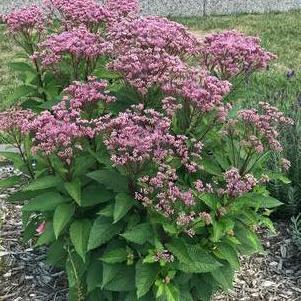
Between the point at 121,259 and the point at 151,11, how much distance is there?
9.88 metres

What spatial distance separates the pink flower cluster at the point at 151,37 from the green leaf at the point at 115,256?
1.22m

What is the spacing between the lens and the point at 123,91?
4266 mm

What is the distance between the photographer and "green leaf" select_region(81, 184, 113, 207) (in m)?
3.93

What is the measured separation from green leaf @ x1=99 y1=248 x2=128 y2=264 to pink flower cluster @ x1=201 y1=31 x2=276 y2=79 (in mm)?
1306

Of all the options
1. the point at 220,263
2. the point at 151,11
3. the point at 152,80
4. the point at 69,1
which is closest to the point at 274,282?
the point at 220,263

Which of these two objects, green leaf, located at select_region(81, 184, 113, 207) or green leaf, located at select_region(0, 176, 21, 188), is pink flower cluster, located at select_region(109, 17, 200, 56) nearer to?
green leaf, located at select_region(81, 184, 113, 207)

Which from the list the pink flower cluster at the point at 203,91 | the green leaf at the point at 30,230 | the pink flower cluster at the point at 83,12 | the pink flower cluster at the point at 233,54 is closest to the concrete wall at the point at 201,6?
the pink flower cluster at the point at 83,12

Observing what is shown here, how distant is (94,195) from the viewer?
3.97m

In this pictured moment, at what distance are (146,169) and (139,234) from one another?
349 mm

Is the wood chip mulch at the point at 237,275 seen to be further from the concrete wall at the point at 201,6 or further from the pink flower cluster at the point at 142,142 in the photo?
the concrete wall at the point at 201,6

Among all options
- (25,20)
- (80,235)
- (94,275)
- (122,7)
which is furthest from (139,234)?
(122,7)

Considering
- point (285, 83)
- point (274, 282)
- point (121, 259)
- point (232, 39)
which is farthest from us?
point (285, 83)

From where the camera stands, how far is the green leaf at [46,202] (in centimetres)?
386

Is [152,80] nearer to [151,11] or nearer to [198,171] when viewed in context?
[198,171]
